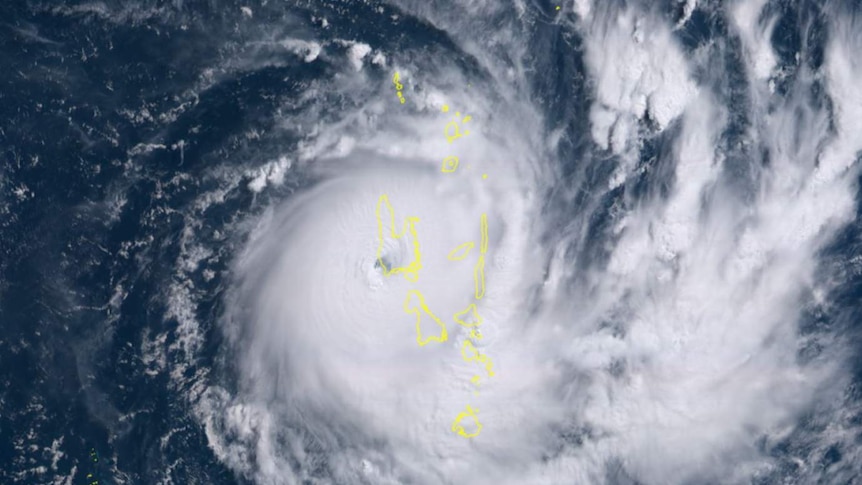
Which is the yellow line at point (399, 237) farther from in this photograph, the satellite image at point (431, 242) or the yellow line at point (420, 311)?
the yellow line at point (420, 311)

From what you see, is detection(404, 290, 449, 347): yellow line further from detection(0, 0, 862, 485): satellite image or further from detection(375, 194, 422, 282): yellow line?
detection(375, 194, 422, 282): yellow line

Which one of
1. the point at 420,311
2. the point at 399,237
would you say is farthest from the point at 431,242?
the point at 420,311

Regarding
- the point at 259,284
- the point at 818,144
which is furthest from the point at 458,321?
the point at 818,144

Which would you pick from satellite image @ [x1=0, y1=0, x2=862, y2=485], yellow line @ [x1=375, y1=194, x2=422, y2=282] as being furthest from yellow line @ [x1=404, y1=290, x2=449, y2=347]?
yellow line @ [x1=375, y1=194, x2=422, y2=282]

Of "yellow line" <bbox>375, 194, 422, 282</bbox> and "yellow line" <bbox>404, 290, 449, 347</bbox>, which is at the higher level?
"yellow line" <bbox>375, 194, 422, 282</bbox>

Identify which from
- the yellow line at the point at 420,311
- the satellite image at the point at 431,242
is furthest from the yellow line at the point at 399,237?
the yellow line at the point at 420,311

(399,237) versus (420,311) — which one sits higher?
(399,237)

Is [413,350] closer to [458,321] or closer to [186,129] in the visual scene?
[458,321]

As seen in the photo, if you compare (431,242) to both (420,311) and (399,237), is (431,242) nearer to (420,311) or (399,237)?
(399,237)
